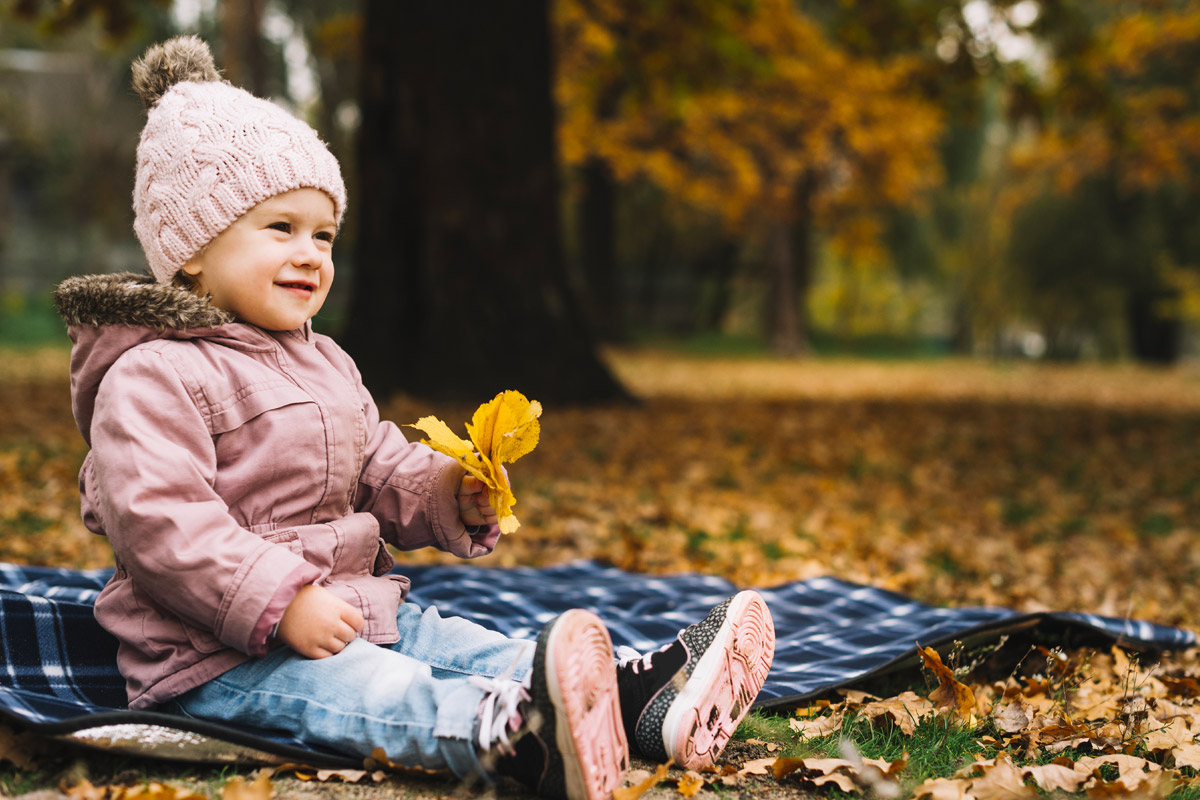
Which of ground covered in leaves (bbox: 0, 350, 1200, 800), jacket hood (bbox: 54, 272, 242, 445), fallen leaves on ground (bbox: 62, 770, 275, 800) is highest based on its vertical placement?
jacket hood (bbox: 54, 272, 242, 445)

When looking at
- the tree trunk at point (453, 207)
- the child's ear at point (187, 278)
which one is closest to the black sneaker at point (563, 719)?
the child's ear at point (187, 278)

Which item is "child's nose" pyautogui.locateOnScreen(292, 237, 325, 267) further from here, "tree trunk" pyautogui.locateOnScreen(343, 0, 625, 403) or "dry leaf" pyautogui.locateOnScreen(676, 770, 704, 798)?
"tree trunk" pyautogui.locateOnScreen(343, 0, 625, 403)

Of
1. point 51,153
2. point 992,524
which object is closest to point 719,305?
point 51,153

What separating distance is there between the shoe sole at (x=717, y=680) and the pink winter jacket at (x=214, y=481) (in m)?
0.60

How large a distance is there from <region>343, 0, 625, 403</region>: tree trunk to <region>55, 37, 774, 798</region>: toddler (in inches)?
212

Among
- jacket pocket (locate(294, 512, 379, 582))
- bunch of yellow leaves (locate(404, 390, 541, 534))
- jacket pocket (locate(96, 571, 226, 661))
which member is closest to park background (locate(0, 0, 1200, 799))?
jacket pocket (locate(96, 571, 226, 661))

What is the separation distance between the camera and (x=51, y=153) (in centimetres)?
2391

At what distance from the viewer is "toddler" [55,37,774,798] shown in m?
1.80

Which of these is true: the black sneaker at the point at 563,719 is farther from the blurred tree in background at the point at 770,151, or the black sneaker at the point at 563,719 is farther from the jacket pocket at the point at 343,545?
the blurred tree in background at the point at 770,151

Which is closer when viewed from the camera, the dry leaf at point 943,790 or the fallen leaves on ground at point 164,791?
the fallen leaves on ground at point 164,791

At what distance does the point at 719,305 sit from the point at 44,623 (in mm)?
30684

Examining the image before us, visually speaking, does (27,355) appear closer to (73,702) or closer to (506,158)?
(506,158)

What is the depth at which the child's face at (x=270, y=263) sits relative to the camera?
6.66 feet

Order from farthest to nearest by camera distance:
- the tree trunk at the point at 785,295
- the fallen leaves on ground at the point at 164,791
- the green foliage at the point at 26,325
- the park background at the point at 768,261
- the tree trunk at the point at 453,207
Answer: the tree trunk at the point at 785,295 < the green foliage at the point at 26,325 < the tree trunk at the point at 453,207 < the park background at the point at 768,261 < the fallen leaves on ground at the point at 164,791
